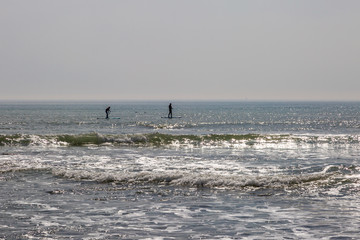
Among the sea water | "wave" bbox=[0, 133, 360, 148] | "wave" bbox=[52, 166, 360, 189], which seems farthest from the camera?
"wave" bbox=[0, 133, 360, 148]

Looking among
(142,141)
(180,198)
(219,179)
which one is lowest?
(142,141)

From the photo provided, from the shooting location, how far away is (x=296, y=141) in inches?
1492

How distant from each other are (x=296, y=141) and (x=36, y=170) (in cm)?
2408

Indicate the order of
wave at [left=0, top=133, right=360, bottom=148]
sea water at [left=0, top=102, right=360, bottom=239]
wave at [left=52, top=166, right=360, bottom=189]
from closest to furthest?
sea water at [left=0, top=102, right=360, bottom=239], wave at [left=52, top=166, right=360, bottom=189], wave at [left=0, top=133, right=360, bottom=148]

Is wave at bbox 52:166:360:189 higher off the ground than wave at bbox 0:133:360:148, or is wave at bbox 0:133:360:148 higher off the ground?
wave at bbox 52:166:360:189

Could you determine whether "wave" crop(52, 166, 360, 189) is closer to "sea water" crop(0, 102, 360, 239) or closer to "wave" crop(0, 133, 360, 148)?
"sea water" crop(0, 102, 360, 239)

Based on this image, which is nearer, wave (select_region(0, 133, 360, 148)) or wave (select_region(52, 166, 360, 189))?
wave (select_region(52, 166, 360, 189))

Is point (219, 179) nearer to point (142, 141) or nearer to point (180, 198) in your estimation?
point (180, 198)

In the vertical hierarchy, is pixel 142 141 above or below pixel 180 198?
below

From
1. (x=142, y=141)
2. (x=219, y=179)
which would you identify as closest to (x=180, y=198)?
(x=219, y=179)

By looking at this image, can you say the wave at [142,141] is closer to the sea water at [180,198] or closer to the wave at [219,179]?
the sea water at [180,198]

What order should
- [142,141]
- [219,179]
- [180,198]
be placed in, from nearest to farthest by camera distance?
1. [180,198]
2. [219,179]
3. [142,141]

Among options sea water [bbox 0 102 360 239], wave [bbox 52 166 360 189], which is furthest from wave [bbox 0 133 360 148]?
wave [bbox 52 166 360 189]

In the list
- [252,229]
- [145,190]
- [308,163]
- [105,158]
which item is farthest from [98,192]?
[308,163]
